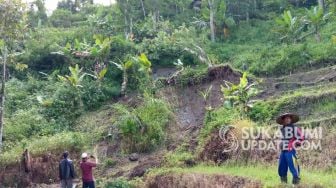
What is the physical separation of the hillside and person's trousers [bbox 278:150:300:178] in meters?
0.25

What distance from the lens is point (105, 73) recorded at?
20.5 meters

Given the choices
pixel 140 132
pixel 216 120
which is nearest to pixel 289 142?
pixel 216 120

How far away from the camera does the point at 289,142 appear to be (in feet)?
30.4

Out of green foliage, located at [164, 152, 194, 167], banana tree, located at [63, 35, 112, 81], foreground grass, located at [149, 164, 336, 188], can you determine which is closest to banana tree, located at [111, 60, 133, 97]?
banana tree, located at [63, 35, 112, 81]

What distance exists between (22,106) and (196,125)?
6884 mm

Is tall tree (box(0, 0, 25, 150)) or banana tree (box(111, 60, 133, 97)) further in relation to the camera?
banana tree (box(111, 60, 133, 97))

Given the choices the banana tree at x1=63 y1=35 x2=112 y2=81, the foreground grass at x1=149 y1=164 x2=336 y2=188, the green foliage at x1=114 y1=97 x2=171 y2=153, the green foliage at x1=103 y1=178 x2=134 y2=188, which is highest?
the banana tree at x1=63 y1=35 x2=112 y2=81

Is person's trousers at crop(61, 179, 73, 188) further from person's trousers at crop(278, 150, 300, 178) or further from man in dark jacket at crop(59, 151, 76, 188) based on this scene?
person's trousers at crop(278, 150, 300, 178)

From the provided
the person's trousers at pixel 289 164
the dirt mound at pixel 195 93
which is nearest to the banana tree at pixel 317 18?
the dirt mound at pixel 195 93

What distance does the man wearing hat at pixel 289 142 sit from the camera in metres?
9.21

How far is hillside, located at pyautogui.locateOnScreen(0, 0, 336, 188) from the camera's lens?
41.1ft

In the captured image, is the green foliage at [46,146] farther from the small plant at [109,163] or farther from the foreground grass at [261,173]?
the foreground grass at [261,173]

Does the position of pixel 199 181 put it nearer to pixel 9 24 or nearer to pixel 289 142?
pixel 289 142

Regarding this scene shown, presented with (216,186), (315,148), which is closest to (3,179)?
(216,186)
